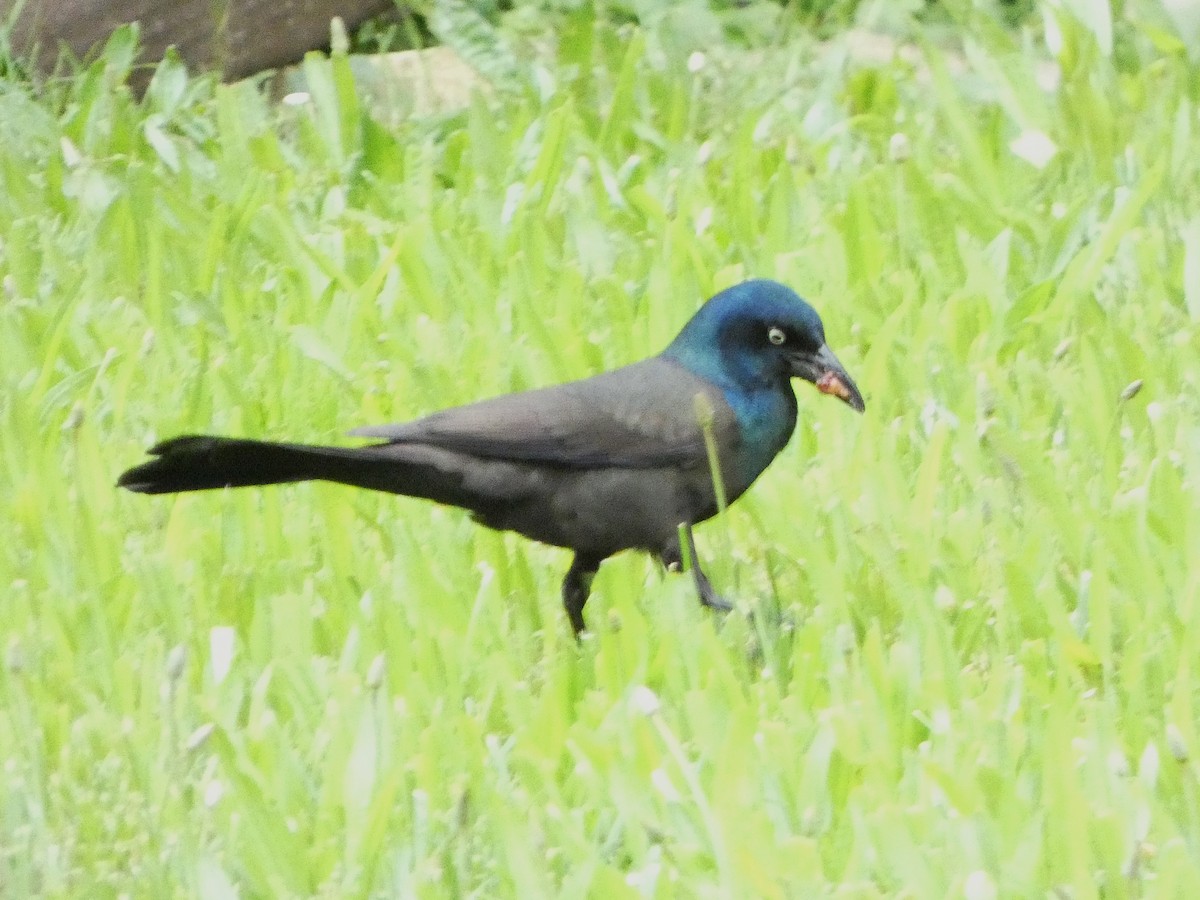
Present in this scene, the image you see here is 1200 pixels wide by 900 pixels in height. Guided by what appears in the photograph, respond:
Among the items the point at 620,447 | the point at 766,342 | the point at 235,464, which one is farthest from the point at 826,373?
the point at 235,464

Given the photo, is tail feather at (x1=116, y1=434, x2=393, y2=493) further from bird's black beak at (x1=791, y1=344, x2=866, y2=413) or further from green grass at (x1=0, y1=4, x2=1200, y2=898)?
bird's black beak at (x1=791, y1=344, x2=866, y2=413)

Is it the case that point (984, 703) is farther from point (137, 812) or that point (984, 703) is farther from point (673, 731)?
point (137, 812)

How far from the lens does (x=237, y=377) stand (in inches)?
183

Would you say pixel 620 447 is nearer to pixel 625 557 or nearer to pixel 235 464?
pixel 625 557

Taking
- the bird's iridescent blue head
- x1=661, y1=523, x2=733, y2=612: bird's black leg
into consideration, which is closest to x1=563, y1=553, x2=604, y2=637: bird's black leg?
x1=661, y1=523, x2=733, y2=612: bird's black leg

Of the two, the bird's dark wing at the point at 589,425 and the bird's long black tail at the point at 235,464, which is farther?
the bird's dark wing at the point at 589,425

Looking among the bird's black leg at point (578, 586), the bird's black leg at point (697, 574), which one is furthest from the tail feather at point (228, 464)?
the bird's black leg at point (697, 574)

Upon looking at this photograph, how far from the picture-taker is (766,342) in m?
3.86

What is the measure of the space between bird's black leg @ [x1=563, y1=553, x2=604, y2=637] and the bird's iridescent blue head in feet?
1.31

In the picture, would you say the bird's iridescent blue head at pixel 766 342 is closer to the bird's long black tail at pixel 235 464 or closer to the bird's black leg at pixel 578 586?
the bird's black leg at pixel 578 586

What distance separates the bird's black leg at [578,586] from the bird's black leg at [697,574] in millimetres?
119

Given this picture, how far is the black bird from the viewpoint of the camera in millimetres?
3588

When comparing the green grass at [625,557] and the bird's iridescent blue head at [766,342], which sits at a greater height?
the bird's iridescent blue head at [766,342]

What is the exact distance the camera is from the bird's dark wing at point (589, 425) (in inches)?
142
